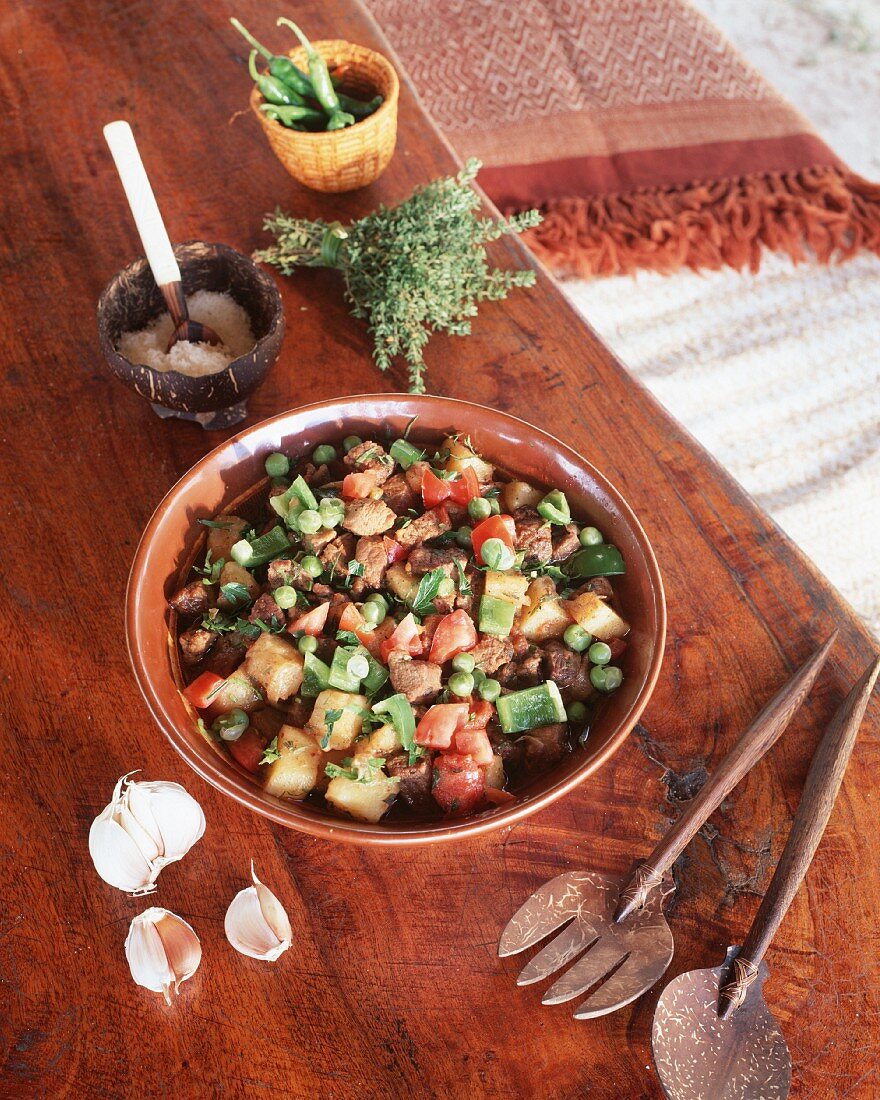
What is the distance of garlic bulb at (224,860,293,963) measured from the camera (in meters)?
1.81

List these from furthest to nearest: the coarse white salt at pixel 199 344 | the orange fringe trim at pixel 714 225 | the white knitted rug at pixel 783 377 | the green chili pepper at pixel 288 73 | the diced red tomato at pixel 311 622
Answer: the orange fringe trim at pixel 714 225 < the white knitted rug at pixel 783 377 < the green chili pepper at pixel 288 73 < the coarse white salt at pixel 199 344 < the diced red tomato at pixel 311 622

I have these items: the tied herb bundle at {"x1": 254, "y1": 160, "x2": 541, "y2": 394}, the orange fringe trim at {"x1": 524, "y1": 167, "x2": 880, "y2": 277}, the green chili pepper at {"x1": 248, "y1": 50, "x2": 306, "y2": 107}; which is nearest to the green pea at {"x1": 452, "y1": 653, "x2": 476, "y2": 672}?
the tied herb bundle at {"x1": 254, "y1": 160, "x2": 541, "y2": 394}

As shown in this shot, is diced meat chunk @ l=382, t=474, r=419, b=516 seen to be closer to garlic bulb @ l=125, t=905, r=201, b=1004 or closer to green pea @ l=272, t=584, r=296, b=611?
green pea @ l=272, t=584, r=296, b=611

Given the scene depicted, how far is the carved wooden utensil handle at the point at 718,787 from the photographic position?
185cm

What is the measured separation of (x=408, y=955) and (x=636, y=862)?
0.51 metres

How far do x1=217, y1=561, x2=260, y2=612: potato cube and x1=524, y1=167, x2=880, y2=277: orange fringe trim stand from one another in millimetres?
2637

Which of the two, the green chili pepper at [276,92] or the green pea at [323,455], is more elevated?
the green chili pepper at [276,92]

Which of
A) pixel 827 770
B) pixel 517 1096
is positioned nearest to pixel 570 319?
pixel 827 770

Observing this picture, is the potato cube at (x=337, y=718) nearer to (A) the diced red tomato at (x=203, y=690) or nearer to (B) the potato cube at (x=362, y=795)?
(B) the potato cube at (x=362, y=795)

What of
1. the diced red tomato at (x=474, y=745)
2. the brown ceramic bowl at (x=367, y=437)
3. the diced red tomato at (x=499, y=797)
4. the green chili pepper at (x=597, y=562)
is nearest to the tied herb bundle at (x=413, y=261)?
the brown ceramic bowl at (x=367, y=437)

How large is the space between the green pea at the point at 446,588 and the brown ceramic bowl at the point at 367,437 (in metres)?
0.38

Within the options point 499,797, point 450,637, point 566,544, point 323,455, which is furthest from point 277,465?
point 499,797

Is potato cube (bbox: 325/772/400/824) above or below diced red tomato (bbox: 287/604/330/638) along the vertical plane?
below

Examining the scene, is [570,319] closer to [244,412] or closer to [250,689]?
[244,412]
